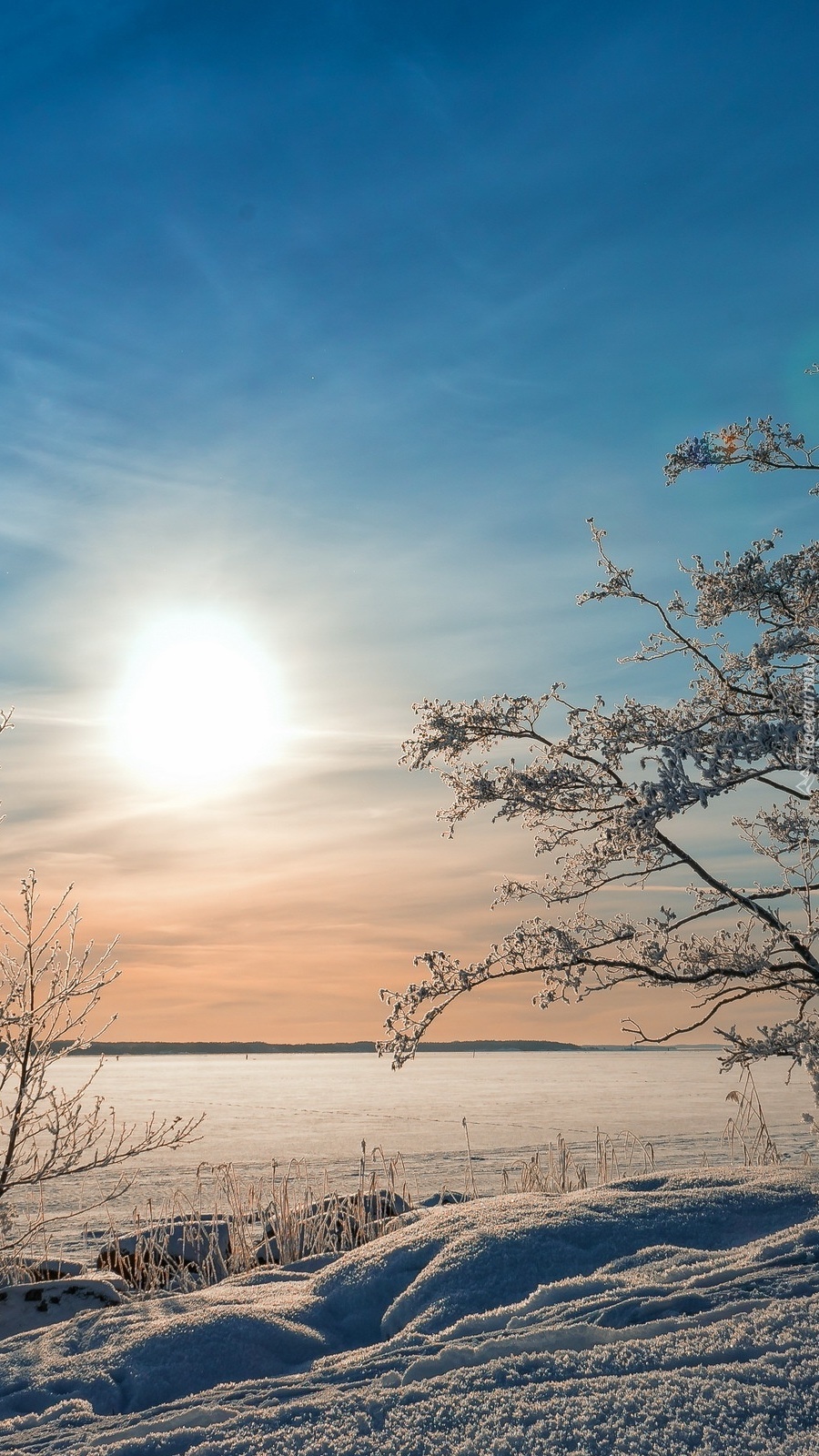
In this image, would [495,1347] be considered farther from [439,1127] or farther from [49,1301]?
[439,1127]

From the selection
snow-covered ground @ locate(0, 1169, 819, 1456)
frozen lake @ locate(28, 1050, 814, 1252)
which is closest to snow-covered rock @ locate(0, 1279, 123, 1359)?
snow-covered ground @ locate(0, 1169, 819, 1456)

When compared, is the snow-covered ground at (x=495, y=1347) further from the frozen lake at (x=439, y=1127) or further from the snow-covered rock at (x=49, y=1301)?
the frozen lake at (x=439, y=1127)

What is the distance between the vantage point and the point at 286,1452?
11.0ft

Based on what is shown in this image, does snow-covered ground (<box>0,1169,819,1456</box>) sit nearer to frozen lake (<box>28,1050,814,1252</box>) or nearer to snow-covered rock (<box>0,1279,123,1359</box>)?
snow-covered rock (<box>0,1279,123,1359</box>)

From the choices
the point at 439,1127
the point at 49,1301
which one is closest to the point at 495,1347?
the point at 49,1301

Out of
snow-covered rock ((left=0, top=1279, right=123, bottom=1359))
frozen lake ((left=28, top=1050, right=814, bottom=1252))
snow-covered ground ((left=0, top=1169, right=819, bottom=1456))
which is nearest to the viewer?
snow-covered ground ((left=0, top=1169, right=819, bottom=1456))

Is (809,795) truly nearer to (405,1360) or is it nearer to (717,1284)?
(717,1284)

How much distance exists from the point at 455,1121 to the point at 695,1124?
917cm

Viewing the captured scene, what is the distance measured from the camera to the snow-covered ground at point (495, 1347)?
332 centimetres

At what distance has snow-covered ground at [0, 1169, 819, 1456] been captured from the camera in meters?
3.32

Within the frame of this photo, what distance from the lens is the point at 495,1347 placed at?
4.04 m

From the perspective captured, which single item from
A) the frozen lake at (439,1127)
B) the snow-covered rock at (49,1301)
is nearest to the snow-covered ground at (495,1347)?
the snow-covered rock at (49,1301)

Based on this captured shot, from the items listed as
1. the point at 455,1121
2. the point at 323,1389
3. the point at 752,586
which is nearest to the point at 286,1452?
the point at 323,1389

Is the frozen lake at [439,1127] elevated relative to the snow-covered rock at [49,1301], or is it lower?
lower
